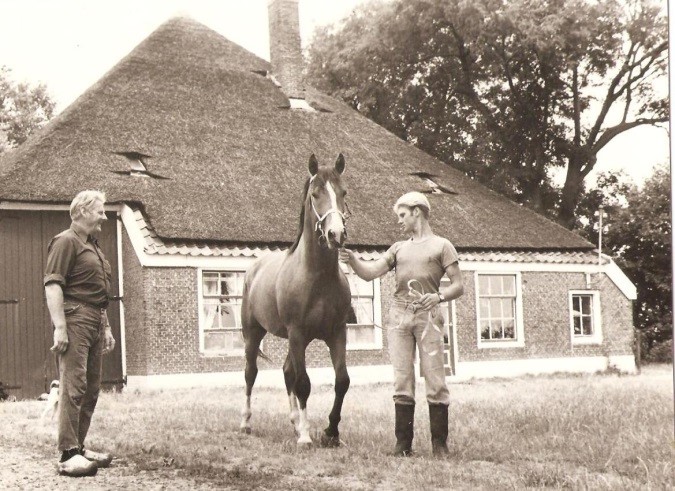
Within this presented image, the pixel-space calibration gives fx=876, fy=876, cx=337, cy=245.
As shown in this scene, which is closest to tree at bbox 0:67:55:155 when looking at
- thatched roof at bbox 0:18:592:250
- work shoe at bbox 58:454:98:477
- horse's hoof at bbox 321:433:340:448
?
work shoe at bbox 58:454:98:477

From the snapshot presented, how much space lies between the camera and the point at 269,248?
14977 mm

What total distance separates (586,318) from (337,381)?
43.7 feet

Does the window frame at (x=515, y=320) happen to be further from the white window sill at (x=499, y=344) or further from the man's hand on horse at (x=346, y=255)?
the man's hand on horse at (x=346, y=255)

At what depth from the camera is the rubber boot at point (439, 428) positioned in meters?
5.88

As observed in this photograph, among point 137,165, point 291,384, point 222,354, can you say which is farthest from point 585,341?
point 291,384

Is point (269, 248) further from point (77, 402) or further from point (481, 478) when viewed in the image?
point (481, 478)

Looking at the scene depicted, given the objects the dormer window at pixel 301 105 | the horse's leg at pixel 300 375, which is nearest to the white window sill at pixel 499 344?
the dormer window at pixel 301 105

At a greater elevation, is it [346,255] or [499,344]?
[346,255]

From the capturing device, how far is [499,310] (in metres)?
17.7

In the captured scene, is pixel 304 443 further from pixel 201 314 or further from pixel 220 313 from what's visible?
pixel 220 313

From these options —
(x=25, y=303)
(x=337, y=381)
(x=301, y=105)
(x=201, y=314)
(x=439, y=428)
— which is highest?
(x=301, y=105)

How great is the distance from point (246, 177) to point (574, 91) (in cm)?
810

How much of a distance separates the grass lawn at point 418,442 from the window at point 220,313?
4.12m

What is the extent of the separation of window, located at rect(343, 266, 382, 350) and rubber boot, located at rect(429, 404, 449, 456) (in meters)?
9.69
